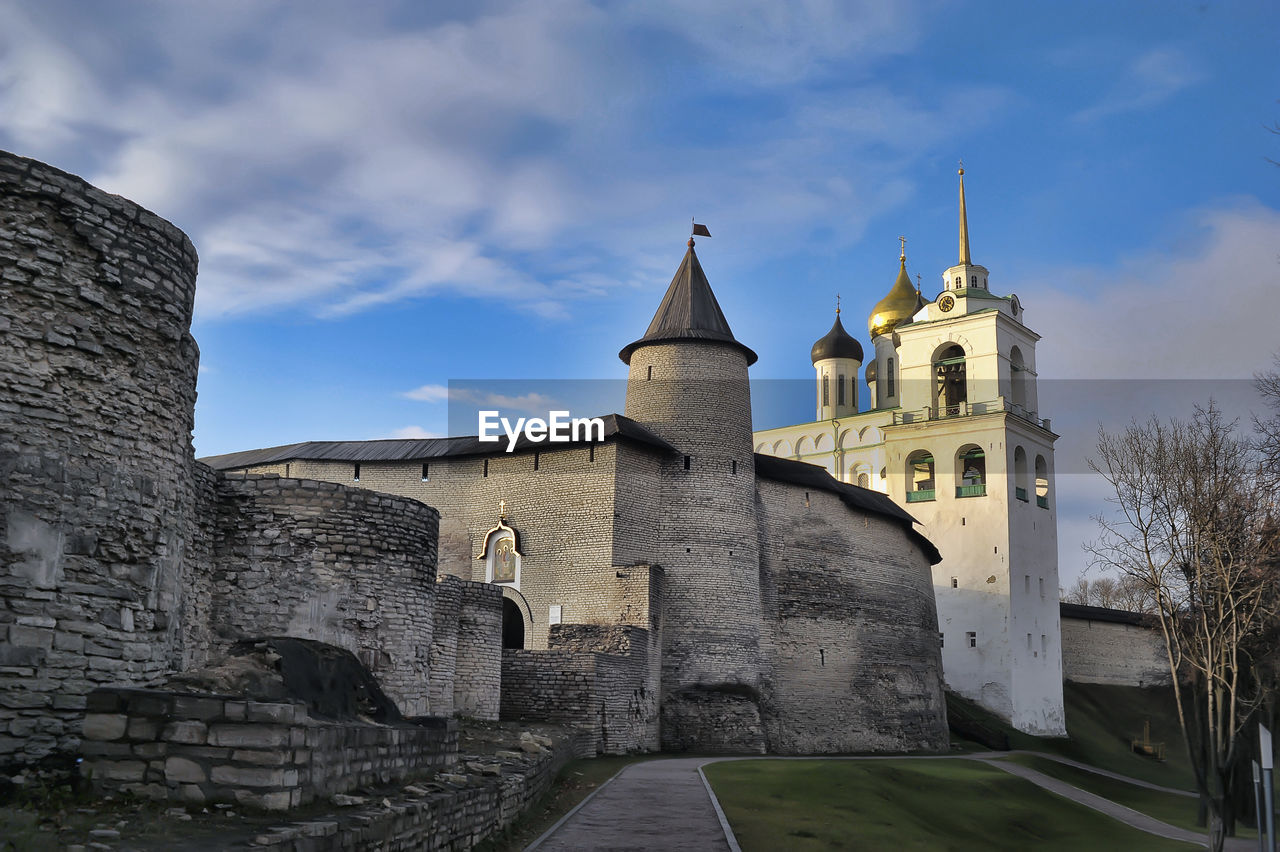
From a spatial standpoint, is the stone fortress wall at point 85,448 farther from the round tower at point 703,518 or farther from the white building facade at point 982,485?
the white building facade at point 982,485

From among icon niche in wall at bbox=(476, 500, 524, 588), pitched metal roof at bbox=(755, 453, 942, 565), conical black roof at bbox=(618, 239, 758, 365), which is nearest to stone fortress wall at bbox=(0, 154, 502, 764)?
icon niche in wall at bbox=(476, 500, 524, 588)

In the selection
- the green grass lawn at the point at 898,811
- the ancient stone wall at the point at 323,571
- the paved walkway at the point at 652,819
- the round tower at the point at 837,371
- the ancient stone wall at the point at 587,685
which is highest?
the round tower at the point at 837,371

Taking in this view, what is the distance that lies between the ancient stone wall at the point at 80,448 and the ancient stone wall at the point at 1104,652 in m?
41.7

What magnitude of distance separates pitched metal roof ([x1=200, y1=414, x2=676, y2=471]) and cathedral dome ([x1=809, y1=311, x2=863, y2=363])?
27009 millimetres

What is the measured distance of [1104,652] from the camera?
145ft

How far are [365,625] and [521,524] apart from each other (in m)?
13.2

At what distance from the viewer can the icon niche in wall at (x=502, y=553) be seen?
2427cm

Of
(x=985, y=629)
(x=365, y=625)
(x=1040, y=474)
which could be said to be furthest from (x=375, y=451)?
(x=1040, y=474)

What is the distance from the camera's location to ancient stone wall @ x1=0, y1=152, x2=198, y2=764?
6.78m

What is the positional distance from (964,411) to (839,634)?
1601cm

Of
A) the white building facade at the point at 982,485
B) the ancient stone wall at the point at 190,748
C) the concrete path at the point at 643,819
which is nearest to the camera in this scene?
the ancient stone wall at the point at 190,748

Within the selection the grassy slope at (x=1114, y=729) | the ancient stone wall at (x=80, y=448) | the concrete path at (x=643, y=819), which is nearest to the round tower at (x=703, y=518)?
the concrete path at (x=643, y=819)

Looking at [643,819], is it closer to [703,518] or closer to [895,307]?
[703,518]

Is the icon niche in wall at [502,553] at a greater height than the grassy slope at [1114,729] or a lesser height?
greater
